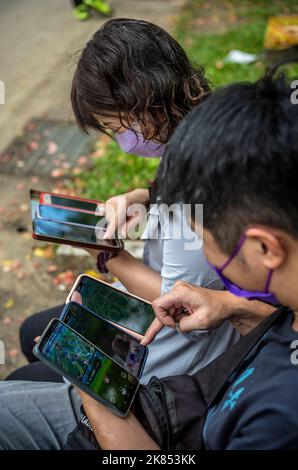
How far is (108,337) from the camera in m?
1.70

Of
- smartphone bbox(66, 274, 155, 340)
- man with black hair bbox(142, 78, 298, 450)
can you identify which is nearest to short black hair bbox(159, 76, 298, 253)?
man with black hair bbox(142, 78, 298, 450)

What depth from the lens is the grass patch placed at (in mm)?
4348

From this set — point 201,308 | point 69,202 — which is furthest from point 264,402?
point 69,202

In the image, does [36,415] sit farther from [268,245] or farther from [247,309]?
[268,245]

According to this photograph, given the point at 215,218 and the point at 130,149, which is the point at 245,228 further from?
the point at 130,149

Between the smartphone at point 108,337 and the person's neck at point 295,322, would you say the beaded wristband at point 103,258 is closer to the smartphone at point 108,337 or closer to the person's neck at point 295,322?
the smartphone at point 108,337

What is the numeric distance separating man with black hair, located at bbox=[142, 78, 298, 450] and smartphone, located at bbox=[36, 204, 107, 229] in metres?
0.81

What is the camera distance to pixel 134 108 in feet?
5.96

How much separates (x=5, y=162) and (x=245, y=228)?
13.0 ft

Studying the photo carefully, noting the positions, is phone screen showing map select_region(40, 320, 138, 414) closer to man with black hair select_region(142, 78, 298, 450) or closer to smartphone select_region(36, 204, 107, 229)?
man with black hair select_region(142, 78, 298, 450)

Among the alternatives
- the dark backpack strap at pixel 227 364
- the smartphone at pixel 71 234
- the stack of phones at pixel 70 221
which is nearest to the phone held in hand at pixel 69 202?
the stack of phones at pixel 70 221

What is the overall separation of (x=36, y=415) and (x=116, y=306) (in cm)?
44

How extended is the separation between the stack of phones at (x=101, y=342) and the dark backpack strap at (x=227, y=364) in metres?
0.21
